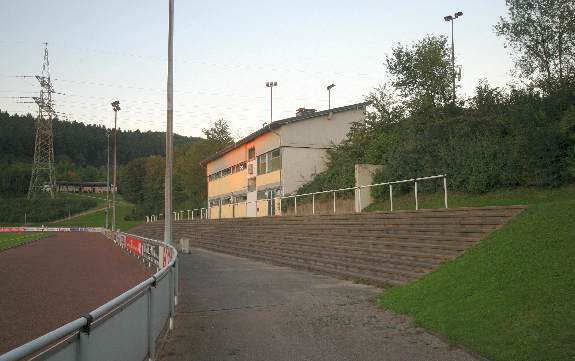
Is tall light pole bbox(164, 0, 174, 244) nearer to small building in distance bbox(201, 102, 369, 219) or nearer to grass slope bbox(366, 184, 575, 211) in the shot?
grass slope bbox(366, 184, 575, 211)

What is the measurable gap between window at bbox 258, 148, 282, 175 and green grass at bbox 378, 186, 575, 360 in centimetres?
2704

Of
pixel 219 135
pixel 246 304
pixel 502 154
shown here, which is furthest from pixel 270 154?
pixel 219 135

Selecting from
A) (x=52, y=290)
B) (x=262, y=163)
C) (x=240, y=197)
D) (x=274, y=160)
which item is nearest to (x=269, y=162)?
(x=274, y=160)

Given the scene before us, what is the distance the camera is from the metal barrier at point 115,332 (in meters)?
2.96

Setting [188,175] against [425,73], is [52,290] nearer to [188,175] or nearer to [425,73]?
[425,73]

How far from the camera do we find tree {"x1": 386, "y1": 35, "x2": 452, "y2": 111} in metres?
27.0

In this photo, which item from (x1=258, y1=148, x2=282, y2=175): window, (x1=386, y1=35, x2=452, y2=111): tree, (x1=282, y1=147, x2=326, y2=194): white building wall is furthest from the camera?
(x1=258, y1=148, x2=282, y2=175): window

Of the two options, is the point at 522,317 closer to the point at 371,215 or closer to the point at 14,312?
the point at 14,312

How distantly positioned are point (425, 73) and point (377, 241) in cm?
1480

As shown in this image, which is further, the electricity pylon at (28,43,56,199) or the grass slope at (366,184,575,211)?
the electricity pylon at (28,43,56,199)

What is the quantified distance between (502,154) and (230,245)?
14.9 metres

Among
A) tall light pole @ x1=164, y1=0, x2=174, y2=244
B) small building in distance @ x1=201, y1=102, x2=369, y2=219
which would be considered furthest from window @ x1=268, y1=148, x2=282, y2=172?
tall light pole @ x1=164, y1=0, x2=174, y2=244

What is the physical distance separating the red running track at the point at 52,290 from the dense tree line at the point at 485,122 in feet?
41.7

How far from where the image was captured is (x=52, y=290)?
46.0ft
